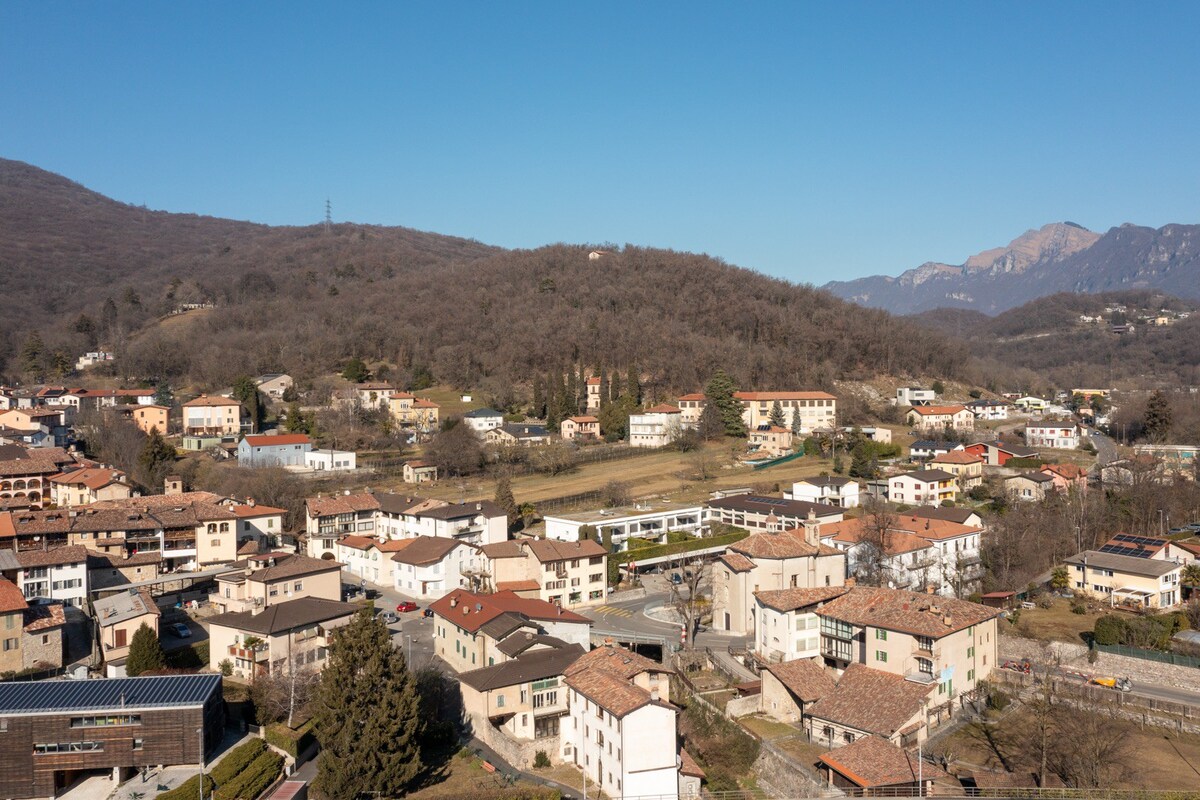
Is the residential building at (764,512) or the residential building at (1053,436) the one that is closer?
the residential building at (764,512)

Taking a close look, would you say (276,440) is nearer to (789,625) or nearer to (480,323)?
(480,323)

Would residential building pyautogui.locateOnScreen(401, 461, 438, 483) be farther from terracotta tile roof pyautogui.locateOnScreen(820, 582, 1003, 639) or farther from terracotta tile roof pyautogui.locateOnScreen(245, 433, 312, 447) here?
terracotta tile roof pyautogui.locateOnScreen(820, 582, 1003, 639)

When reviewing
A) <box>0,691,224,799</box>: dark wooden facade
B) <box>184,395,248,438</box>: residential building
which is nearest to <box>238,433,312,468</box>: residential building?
<box>184,395,248,438</box>: residential building

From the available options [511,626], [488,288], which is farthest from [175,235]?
[511,626]

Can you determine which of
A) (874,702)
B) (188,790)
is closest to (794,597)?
(874,702)

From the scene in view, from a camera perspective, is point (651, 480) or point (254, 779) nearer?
point (254, 779)

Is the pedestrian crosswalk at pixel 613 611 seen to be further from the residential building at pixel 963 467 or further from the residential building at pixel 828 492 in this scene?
the residential building at pixel 963 467

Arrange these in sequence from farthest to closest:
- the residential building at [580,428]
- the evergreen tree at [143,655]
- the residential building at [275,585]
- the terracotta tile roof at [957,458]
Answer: the residential building at [580,428] → the terracotta tile roof at [957,458] → the residential building at [275,585] → the evergreen tree at [143,655]

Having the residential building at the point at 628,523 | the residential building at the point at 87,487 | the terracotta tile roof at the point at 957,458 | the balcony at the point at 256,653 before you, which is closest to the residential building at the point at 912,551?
the residential building at the point at 628,523
